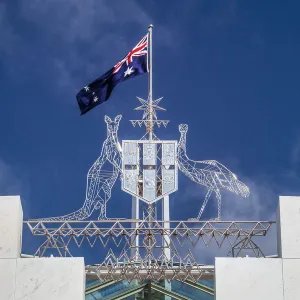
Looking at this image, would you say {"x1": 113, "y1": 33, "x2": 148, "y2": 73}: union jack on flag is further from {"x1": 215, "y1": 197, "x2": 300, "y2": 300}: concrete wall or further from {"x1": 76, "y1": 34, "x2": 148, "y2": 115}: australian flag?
{"x1": 215, "y1": 197, "x2": 300, "y2": 300}: concrete wall

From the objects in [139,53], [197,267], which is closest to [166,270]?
[197,267]

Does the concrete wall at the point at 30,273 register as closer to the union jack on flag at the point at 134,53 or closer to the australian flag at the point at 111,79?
the australian flag at the point at 111,79

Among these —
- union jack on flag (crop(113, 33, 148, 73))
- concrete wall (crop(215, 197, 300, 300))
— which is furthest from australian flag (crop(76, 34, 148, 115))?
concrete wall (crop(215, 197, 300, 300))

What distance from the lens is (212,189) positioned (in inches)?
2223

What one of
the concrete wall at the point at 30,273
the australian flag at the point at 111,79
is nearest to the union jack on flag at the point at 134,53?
the australian flag at the point at 111,79

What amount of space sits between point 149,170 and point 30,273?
605cm

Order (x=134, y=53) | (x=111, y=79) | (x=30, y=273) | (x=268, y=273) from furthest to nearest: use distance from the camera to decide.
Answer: (x=134, y=53) → (x=111, y=79) → (x=268, y=273) → (x=30, y=273)

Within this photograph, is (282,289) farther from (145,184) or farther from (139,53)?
(139,53)

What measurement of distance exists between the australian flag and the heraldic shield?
253 cm

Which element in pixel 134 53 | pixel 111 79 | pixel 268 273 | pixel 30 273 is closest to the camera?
pixel 30 273

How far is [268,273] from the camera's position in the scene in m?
53.0

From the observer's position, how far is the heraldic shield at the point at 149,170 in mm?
55969

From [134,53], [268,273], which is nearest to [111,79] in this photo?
[134,53]

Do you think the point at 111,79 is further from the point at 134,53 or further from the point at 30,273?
the point at 30,273
